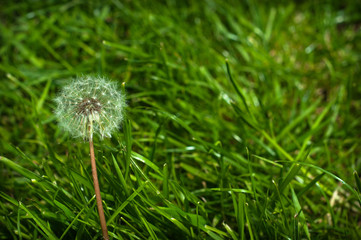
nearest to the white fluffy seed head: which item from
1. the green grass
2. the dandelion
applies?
the dandelion

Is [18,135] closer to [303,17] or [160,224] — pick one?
[160,224]

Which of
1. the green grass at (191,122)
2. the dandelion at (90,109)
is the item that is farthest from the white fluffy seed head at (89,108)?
the green grass at (191,122)

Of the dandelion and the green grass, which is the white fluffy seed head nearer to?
the dandelion

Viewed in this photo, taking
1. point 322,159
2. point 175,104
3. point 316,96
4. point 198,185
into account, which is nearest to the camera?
point 198,185

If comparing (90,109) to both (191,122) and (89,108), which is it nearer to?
(89,108)

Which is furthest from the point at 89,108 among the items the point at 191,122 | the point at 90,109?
the point at 191,122

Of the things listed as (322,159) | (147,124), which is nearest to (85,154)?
(147,124)
